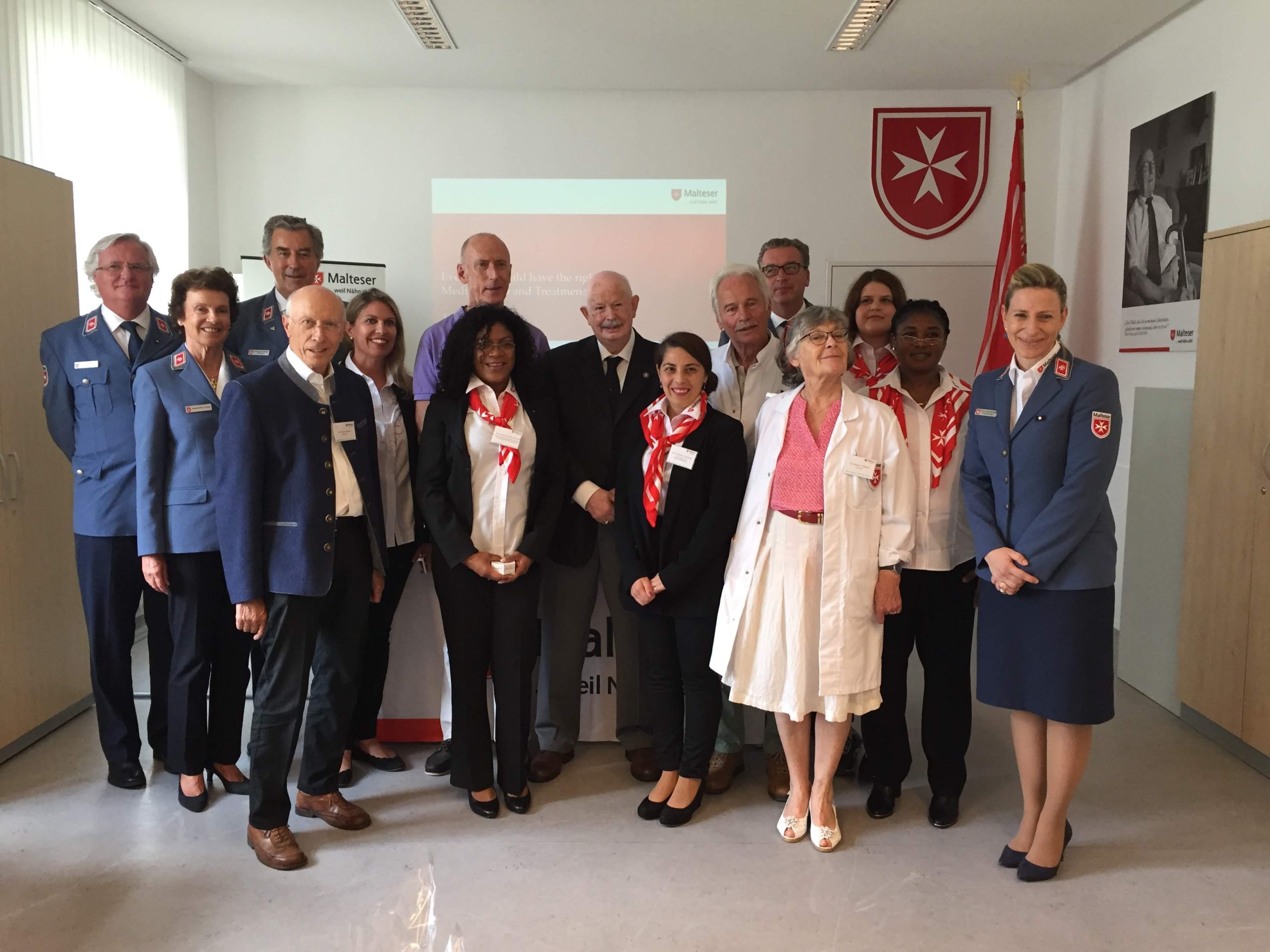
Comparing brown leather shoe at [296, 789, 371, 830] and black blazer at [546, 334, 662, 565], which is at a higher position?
black blazer at [546, 334, 662, 565]

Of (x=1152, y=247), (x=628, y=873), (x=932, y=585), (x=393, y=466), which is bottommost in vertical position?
(x=628, y=873)

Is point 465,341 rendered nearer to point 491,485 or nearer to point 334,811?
point 491,485

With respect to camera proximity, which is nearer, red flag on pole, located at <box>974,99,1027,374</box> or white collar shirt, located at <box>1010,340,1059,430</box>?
white collar shirt, located at <box>1010,340,1059,430</box>

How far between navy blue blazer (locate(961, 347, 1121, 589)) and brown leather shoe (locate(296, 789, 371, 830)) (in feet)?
6.98

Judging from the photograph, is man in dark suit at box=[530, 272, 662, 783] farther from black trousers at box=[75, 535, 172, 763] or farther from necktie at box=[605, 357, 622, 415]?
black trousers at box=[75, 535, 172, 763]

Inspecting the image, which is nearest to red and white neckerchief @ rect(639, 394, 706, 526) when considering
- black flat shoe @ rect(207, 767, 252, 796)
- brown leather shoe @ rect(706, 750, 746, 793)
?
brown leather shoe @ rect(706, 750, 746, 793)

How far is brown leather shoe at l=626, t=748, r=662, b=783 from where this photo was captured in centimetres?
321

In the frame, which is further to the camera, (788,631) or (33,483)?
(33,483)

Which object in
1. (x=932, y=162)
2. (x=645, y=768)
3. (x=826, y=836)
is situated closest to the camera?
(x=826, y=836)

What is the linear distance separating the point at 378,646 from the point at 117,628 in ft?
2.99

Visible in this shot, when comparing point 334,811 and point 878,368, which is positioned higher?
point 878,368

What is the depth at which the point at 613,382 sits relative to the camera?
3129mm

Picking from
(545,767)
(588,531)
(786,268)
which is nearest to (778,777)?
(545,767)

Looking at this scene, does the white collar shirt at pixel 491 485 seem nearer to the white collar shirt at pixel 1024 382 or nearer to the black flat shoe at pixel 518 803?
the black flat shoe at pixel 518 803
